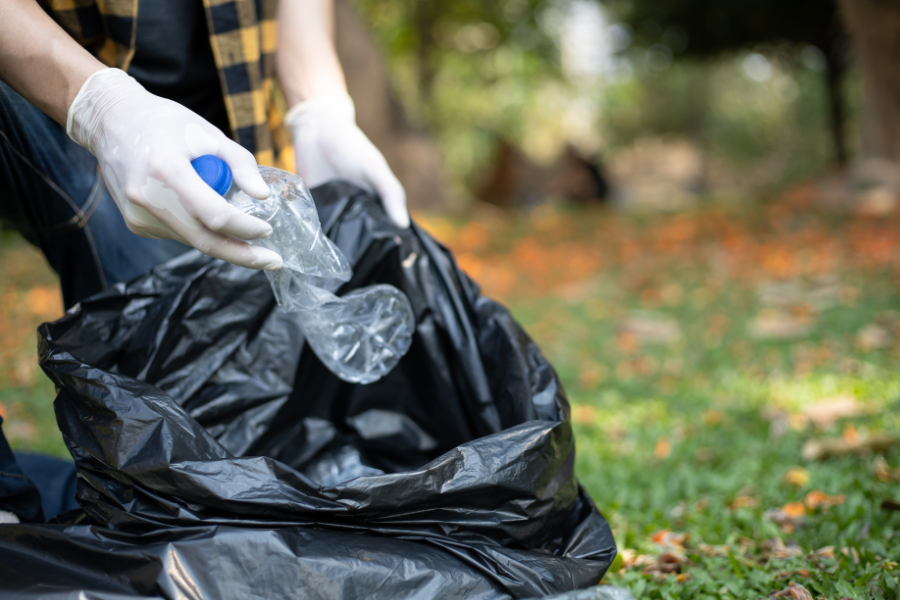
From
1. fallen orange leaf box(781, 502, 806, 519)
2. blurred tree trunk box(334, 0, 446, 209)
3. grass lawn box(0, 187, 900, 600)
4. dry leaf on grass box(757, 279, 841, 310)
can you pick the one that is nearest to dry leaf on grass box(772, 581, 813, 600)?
grass lawn box(0, 187, 900, 600)

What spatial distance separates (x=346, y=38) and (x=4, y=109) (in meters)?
6.43

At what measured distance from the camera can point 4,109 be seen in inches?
48.9

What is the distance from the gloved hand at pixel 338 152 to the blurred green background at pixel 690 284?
1.05m

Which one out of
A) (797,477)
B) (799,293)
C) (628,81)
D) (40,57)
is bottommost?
(799,293)

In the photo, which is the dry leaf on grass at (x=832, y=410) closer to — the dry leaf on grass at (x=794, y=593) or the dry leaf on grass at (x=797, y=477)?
the dry leaf on grass at (x=797, y=477)

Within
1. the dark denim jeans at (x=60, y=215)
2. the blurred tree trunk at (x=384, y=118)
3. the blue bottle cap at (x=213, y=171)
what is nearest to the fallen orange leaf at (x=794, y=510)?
the blue bottle cap at (x=213, y=171)

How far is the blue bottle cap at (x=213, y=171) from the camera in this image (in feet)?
3.34

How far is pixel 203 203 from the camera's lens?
0.98 metres

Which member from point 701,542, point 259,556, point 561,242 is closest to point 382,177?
point 259,556

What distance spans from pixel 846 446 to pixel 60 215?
2.29 metres

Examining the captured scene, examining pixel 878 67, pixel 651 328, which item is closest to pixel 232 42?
pixel 651 328

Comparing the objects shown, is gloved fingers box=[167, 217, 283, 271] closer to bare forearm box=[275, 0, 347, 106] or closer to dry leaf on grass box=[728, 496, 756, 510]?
bare forearm box=[275, 0, 347, 106]

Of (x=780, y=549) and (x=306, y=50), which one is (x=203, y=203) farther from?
(x=780, y=549)

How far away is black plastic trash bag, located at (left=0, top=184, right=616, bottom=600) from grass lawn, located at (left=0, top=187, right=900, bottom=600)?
44cm
